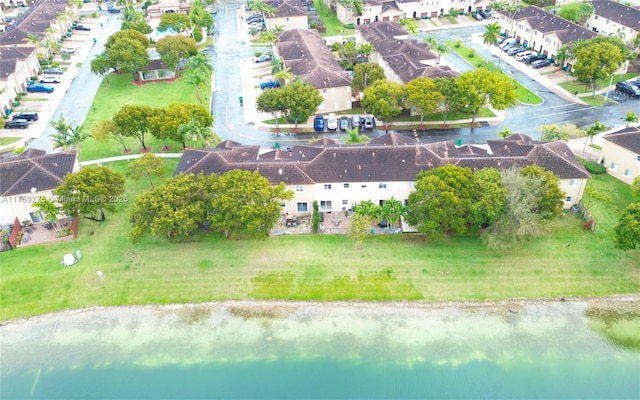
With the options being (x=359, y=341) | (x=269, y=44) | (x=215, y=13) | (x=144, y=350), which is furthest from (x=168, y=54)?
(x=359, y=341)

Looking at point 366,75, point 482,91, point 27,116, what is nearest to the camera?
point 482,91

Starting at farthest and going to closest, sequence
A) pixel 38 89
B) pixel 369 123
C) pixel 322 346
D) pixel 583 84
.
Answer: pixel 38 89, pixel 583 84, pixel 369 123, pixel 322 346

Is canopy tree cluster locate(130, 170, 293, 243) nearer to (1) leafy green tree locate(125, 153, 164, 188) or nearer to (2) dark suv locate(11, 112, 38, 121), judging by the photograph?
(1) leafy green tree locate(125, 153, 164, 188)

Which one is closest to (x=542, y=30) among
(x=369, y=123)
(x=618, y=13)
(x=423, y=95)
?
(x=618, y=13)

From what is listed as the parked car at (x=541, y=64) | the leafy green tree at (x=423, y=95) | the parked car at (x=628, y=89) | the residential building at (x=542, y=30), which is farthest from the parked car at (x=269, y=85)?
the parked car at (x=628, y=89)

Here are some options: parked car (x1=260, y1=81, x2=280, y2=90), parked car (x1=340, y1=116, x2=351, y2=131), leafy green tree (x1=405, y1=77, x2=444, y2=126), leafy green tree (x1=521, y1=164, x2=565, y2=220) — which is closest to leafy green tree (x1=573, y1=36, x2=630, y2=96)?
leafy green tree (x1=405, y1=77, x2=444, y2=126)

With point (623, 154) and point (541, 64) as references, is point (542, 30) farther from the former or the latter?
point (623, 154)

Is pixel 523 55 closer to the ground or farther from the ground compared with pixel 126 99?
farther from the ground
